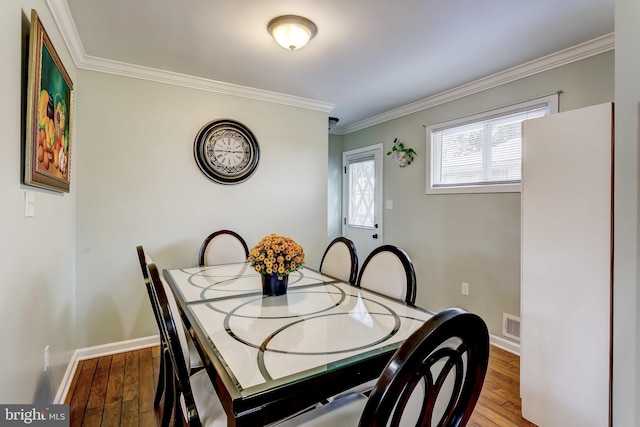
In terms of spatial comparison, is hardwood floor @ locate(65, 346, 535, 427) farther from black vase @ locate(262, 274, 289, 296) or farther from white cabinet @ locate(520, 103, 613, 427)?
black vase @ locate(262, 274, 289, 296)

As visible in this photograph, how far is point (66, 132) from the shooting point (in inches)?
79.4

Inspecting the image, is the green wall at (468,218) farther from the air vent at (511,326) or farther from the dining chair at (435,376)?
the dining chair at (435,376)

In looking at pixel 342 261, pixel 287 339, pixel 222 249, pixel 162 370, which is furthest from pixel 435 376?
pixel 222 249

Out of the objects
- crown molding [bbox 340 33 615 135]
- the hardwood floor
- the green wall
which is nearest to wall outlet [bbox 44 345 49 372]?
the hardwood floor

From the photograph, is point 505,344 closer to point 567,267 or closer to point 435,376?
point 567,267

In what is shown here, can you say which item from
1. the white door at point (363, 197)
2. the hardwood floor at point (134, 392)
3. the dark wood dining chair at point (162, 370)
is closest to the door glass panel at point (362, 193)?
the white door at point (363, 197)

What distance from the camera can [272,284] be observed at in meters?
1.79

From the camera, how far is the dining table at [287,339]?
36.8 inches

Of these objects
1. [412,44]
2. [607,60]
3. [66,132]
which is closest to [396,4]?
[412,44]

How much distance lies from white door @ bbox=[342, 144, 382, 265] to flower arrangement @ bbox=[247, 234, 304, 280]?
2612 mm

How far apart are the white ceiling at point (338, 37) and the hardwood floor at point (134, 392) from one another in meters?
2.33

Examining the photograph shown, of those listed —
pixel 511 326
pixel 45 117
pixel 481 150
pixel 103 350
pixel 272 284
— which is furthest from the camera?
pixel 481 150

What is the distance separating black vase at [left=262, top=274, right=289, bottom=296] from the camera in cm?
178

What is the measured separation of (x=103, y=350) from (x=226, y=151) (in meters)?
2.01
